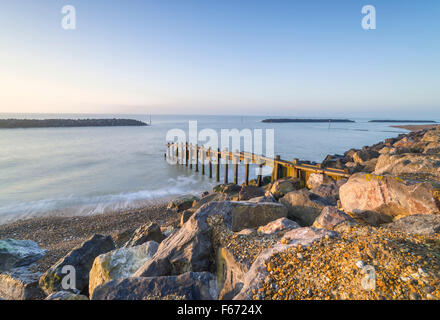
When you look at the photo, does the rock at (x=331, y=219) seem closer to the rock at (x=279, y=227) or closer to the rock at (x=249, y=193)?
the rock at (x=279, y=227)

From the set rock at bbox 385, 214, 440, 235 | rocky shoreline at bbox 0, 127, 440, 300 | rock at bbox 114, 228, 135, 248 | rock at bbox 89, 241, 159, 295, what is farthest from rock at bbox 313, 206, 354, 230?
rock at bbox 114, 228, 135, 248

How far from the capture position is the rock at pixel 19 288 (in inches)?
166

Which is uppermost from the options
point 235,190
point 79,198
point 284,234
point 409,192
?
point 409,192

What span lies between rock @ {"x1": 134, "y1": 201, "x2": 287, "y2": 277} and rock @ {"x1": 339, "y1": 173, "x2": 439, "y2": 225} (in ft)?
5.35

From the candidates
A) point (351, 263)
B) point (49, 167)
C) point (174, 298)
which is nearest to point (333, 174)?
point (351, 263)

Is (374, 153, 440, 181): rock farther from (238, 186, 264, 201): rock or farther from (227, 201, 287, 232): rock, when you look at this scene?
(238, 186, 264, 201): rock

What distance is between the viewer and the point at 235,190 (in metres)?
11.1

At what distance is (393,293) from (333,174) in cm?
785

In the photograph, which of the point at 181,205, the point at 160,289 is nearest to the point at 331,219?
the point at 160,289

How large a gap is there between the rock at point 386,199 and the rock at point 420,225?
1.88 feet

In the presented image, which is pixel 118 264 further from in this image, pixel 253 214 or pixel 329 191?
pixel 329 191

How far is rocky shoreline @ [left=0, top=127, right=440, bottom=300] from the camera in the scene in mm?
2578

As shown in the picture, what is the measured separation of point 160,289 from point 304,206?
4.43 m
